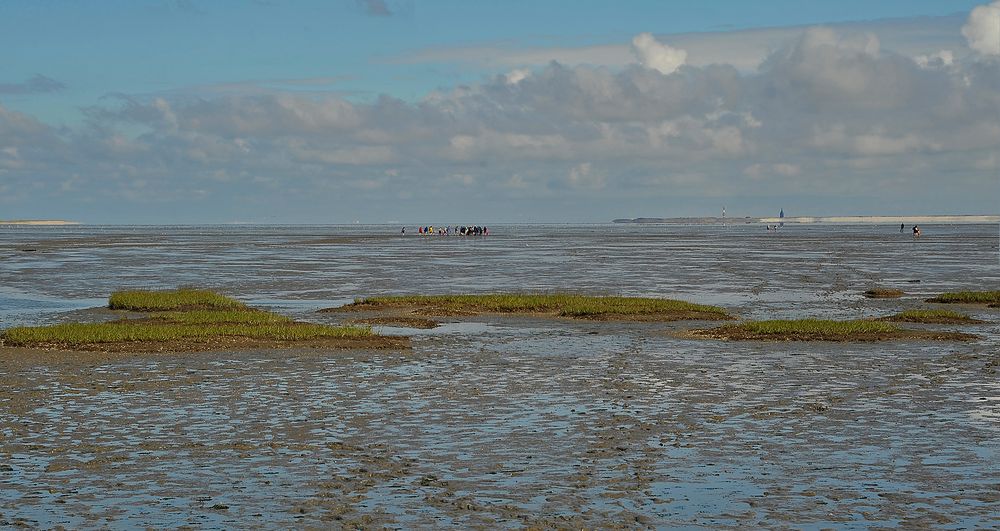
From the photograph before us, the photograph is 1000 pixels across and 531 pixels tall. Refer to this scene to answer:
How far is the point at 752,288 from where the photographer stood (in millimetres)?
59031

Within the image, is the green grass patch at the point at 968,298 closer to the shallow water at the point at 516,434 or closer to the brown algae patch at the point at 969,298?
the brown algae patch at the point at 969,298

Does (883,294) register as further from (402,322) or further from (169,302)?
(169,302)

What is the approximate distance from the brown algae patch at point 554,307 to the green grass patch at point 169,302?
4377 millimetres

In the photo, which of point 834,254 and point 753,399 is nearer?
point 753,399

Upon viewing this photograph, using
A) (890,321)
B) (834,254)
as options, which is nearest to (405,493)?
(890,321)

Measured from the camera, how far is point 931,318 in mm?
39406

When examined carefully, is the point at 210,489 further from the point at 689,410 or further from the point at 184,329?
the point at 184,329

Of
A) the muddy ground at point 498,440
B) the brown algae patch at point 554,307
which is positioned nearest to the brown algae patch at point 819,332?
the muddy ground at point 498,440

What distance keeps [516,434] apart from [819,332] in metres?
17.7

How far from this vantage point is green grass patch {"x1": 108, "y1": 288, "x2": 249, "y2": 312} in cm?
4438

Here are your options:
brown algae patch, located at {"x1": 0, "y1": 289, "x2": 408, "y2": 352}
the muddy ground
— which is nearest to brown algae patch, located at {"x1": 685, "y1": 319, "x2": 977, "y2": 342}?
the muddy ground

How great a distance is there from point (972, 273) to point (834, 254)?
35.2 metres

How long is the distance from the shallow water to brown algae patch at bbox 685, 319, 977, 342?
136 centimetres

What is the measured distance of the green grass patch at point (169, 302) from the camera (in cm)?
4438
